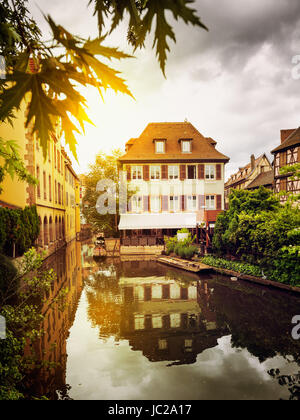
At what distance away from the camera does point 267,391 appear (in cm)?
519

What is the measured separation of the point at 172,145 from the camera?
95.2 feet

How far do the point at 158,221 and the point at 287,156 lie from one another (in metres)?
14.6

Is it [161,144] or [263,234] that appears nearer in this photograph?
[263,234]

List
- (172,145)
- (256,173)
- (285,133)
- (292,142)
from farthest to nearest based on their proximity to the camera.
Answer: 1. (256,173)
2. (285,133)
3. (172,145)
4. (292,142)

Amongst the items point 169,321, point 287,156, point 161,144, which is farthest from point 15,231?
point 287,156

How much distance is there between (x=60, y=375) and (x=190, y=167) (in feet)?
79.7

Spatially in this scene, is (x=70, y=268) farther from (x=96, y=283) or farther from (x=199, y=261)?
(x=199, y=261)

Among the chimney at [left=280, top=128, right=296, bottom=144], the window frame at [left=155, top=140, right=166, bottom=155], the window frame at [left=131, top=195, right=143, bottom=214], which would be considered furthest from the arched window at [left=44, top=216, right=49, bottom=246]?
the chimney at [left=280, top=128, right=296, bottom=144]

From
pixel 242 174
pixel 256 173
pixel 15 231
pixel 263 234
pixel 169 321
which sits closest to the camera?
pixel 169 321

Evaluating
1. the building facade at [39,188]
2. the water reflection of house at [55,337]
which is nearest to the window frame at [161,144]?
the building facade at [39,188]

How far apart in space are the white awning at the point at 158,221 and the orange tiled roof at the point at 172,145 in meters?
5.69

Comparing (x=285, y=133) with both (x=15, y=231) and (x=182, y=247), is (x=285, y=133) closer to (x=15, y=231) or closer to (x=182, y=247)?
(x=182, y=247)

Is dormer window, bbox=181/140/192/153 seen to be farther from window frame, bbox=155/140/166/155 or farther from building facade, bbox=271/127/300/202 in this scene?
building facade, bbox=271/127/300/202

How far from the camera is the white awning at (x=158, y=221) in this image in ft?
Result: 84.9
